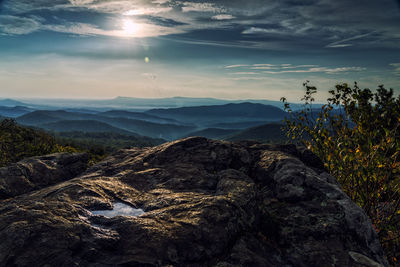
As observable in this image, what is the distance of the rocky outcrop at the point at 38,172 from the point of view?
31.8 feet

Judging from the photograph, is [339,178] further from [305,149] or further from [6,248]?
[6,248]

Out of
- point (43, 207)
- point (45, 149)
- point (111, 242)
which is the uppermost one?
point (43, 207)

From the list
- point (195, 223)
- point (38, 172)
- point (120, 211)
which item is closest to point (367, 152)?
point (195, 223)

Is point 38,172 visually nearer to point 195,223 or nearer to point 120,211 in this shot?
point 120,211

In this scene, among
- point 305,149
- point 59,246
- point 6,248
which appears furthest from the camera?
point 305,149

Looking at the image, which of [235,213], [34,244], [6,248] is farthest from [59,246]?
[235,213]

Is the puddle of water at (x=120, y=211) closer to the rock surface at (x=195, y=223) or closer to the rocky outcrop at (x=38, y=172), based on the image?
the rock surface at (x=195, y=223)

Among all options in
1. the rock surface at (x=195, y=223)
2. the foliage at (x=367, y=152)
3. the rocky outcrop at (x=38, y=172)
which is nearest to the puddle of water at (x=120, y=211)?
the rock surface at (x=195, y=223)

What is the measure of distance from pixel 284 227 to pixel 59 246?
5.90 metres

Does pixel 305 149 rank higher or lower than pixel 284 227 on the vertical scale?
higher

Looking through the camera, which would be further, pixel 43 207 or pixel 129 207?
pixel 129 207

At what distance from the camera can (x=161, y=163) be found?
34.7 ft

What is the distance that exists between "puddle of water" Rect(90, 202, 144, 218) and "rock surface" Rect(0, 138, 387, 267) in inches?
8.5

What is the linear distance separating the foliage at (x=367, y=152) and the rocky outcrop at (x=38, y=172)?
11.4 metres
